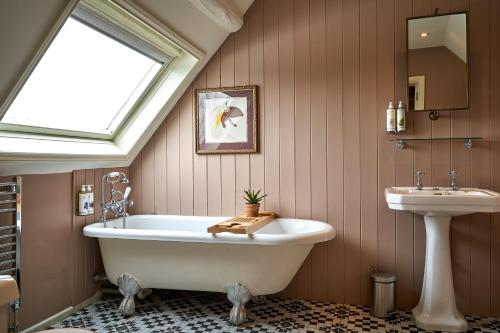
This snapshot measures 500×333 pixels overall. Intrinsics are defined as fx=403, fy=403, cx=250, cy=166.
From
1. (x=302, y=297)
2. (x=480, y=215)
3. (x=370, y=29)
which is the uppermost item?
(x=370, y=29)

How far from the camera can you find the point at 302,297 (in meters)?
3.08

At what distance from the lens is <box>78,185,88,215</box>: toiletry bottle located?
9.41 ft

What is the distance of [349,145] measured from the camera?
2963mm

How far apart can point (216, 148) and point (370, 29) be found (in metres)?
1.47

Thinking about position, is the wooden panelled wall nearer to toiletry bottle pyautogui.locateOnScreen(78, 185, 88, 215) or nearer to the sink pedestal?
the sink pedestal

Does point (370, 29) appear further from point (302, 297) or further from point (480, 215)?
point (302, 297)

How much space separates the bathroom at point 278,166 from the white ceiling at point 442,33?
4cm

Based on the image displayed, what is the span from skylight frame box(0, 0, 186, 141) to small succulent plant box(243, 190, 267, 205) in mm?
1122

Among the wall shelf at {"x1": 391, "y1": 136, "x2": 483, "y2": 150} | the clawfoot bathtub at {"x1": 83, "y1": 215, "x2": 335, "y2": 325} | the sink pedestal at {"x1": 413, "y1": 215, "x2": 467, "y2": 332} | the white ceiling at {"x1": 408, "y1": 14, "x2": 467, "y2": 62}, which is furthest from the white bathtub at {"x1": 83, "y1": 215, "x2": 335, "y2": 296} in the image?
the white ceiling at {"x1": 408, "y1": 14, "x2": 467, "y2": 62}

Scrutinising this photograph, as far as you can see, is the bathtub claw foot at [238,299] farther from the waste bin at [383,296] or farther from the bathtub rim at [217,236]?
the waste bin at [383,296]

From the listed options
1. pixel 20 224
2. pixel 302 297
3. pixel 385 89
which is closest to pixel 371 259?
pixel 302 297

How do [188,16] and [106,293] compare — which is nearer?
[188,16]

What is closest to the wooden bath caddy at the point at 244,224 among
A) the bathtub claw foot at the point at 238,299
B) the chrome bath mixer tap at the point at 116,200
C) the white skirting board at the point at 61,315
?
the bathtub claw foot at the point at 238,299

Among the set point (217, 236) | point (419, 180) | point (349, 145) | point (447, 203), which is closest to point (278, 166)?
point (349, 145)
